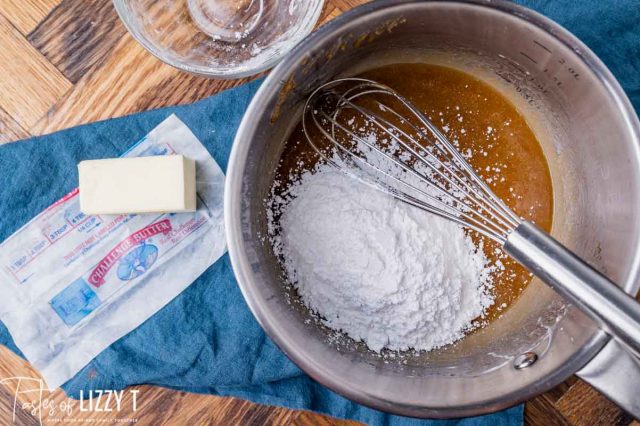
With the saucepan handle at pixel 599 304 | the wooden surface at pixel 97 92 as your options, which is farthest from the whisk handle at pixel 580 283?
the wooden surface at pixel 97 92

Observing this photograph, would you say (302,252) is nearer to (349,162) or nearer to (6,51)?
(349,162)

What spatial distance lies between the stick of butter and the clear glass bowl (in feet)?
0.41

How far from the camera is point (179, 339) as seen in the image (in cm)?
72

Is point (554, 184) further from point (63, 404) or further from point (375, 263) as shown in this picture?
point (63, 404)

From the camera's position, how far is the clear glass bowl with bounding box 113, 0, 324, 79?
0.69 meters

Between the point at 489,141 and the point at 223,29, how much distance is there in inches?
14.5

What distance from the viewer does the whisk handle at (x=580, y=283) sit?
1.58ft

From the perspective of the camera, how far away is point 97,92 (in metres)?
0.74

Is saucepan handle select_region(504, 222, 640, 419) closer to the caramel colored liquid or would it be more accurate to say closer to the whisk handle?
the whisk handle

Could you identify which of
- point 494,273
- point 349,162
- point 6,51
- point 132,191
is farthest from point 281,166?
point 6,51

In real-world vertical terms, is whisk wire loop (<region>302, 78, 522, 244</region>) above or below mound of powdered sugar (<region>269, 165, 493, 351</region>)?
above

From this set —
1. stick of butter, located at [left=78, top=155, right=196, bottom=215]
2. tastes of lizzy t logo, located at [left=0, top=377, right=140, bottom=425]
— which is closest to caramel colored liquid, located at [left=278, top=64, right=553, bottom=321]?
stick of butter, located at [left=78, top=155, right=196, bottom=215]

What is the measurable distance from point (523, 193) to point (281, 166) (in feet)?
1.00

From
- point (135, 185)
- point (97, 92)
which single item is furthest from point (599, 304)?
point (97, 92)
